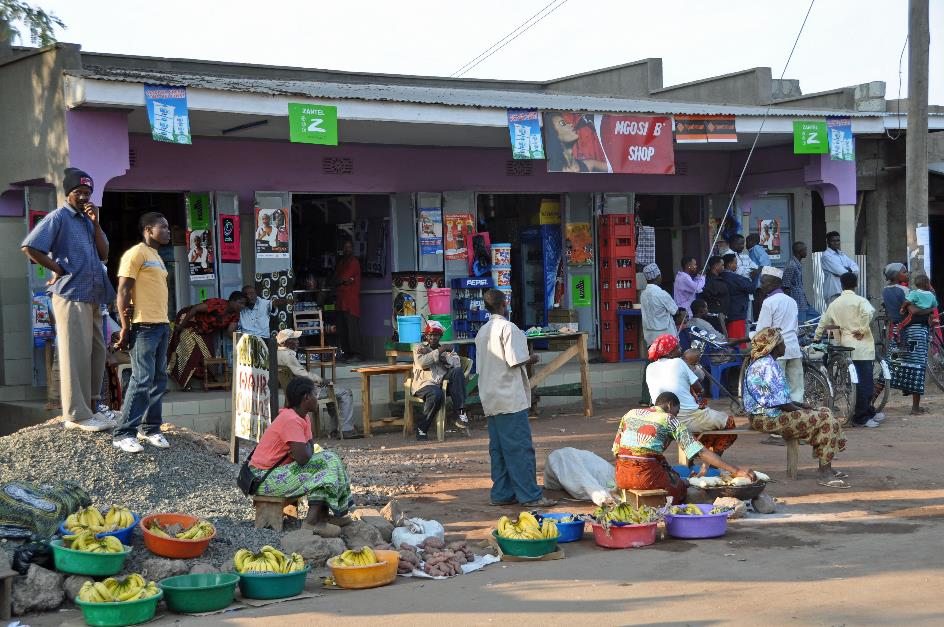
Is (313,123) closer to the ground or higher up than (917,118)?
closer to the ground

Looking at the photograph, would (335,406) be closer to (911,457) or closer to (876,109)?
(911,457)

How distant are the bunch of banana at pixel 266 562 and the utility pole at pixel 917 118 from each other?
11.5m

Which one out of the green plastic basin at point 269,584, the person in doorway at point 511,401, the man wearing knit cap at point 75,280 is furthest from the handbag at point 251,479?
the person in doorway at point 511,401

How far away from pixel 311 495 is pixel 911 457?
617cm

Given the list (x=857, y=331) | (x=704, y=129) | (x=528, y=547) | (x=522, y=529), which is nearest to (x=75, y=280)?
(x=522, y=529)

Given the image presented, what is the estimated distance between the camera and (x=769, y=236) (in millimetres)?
19625

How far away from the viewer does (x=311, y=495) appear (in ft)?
25.0

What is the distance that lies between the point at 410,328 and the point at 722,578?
24.5 ft

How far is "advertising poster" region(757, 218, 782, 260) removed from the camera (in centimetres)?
1958

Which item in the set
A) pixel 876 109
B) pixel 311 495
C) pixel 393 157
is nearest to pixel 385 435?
pixel 393 157

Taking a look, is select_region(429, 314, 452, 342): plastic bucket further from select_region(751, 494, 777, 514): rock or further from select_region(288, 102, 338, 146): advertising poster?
select_region(751, 494, 777, 514): rock

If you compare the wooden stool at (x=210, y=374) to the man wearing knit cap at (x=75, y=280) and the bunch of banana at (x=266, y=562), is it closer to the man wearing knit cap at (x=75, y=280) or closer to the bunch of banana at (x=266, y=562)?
the man wearing knit cap at (x=75, y=280)

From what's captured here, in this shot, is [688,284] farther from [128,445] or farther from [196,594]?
[196,594]

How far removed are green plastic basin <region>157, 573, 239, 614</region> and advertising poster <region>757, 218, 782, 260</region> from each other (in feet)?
49.1
